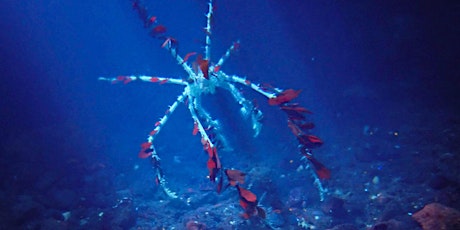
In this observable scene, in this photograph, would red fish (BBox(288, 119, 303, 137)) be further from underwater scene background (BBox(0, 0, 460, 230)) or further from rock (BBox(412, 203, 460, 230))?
rock (BBox(412, 203, 460, 230))

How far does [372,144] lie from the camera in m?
9.87

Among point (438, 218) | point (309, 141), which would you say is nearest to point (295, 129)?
point (309, 141)

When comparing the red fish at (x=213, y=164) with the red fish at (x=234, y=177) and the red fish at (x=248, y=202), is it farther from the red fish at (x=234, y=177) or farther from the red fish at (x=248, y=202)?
the red fish at (x=248, y=202)

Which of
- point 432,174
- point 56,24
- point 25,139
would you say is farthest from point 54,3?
point 432,174

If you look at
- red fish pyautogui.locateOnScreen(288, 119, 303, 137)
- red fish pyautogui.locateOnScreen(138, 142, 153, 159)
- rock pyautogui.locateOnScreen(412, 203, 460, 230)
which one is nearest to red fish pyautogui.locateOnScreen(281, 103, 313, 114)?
red fish pyautogui.locateOnScreen(288, 119, 303, 137)

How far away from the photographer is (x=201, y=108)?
5.39 metres

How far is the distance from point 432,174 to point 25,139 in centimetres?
1781

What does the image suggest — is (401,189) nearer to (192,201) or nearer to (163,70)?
(192,201)

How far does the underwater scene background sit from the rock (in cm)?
2

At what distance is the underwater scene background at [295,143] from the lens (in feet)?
22.4

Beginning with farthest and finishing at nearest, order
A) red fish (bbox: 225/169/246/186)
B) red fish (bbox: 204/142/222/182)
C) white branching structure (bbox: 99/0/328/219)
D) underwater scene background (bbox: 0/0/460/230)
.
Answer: underwater scene background (bbox: 0/0/460/230) → white branching structure (bbox: 99/0/328/219) → red fish (bbox: 204/142/222/182) → red fish (bbox: 225/169/246/186)

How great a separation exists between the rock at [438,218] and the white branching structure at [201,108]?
3051 mm

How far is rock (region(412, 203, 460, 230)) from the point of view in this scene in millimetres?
4129

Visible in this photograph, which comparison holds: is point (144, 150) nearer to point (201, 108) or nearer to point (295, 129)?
point (201, 108)
